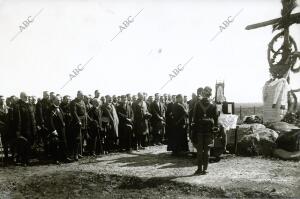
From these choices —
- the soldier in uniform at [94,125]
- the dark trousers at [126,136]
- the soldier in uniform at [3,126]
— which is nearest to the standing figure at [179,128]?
the dark trousers at [126,136]

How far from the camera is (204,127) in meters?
9.20

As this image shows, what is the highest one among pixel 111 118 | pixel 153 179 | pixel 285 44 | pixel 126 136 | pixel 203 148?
pixel 285 44

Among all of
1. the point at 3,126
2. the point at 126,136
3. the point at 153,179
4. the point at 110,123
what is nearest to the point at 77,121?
the point at 110,123

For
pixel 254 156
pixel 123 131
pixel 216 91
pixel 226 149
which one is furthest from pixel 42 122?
pixel 216 91

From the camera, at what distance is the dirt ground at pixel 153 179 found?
7555mm

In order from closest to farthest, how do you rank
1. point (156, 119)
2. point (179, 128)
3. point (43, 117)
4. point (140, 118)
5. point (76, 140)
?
point (76, 140)
point (179, 128)
point (43, 117)
point (140, 118)
point (156, 119)

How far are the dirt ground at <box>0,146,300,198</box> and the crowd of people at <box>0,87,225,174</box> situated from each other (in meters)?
0.80

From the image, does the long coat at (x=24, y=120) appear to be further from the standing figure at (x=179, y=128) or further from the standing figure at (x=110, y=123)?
the standing figure at (x=179, y=128)

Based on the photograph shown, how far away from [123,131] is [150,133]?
2071 mm

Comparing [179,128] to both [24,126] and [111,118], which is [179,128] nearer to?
[111,118]

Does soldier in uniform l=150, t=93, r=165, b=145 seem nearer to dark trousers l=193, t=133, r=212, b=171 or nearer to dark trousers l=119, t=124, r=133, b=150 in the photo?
dark trousers l=119, t=124, r=133, b=150

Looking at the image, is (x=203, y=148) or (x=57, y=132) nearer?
(x=203, y=148)

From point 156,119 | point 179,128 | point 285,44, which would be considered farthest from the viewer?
point 285,44

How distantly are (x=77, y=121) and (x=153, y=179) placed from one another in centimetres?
397
